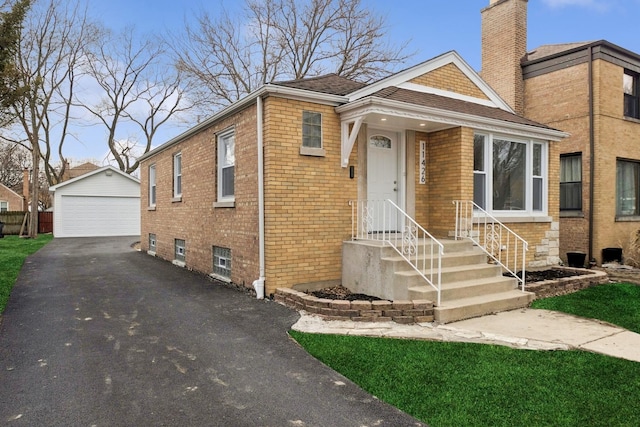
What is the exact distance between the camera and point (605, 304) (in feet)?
22.7

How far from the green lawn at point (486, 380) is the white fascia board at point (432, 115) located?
12.0ft

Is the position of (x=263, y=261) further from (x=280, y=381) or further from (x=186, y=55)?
(x=186, y=55)

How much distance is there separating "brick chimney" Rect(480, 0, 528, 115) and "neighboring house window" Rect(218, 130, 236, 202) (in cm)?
940

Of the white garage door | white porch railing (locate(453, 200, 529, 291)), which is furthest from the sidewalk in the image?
the white garage door

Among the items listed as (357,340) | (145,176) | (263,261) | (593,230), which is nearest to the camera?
(357,340)

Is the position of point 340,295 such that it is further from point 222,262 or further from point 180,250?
point 180,250

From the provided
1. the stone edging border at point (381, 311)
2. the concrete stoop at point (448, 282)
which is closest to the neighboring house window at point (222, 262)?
the concrete stoop at point (448, 282)

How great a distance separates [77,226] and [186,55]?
37.1 ft

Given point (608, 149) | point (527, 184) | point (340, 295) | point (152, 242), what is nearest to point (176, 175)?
point (152, 242)

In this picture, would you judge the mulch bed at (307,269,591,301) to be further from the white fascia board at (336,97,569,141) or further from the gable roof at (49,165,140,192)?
the gable roof at (49,165,140,192)

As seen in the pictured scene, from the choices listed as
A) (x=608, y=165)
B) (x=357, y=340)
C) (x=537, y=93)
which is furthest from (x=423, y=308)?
(x=537, y=93)

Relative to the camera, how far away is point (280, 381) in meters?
3.83

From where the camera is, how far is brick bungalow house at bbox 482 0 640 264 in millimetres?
11781

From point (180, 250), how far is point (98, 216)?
1543cm
